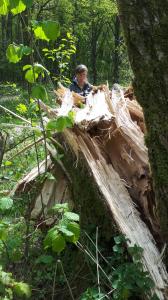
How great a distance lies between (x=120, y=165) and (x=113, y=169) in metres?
0.12

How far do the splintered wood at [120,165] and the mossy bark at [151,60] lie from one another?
2.34 ft

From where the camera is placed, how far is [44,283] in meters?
4.65

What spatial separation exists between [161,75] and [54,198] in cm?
252

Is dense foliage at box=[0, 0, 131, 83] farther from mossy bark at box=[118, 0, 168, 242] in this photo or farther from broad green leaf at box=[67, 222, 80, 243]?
broad green leaf at box=[67, 222, 80, 243]

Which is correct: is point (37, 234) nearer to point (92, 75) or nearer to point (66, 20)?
point (66, 20)

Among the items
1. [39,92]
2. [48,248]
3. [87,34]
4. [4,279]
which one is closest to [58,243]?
[4,279]

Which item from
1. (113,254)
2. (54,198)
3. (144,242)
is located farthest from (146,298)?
(54,198)

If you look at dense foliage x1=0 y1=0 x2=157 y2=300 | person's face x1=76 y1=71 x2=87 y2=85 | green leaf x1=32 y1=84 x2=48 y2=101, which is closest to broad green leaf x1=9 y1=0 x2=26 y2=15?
dense foliage x1=0 y1=0 x2=157 y2=300

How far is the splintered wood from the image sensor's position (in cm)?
424

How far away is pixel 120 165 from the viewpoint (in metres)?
4.94

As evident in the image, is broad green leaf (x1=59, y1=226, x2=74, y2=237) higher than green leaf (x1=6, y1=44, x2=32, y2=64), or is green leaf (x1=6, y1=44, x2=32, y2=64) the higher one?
green leaf (x1=6, y1=44, x2=32, y2=64)

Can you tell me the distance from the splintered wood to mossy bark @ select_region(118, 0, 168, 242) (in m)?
0.71

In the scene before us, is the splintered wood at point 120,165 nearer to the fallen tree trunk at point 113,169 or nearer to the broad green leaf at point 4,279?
the fallen tree trunk at point 113,169

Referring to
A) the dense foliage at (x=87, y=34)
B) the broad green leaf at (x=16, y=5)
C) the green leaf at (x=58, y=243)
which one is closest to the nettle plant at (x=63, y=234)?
the green leaf at (x=58, y=243)
